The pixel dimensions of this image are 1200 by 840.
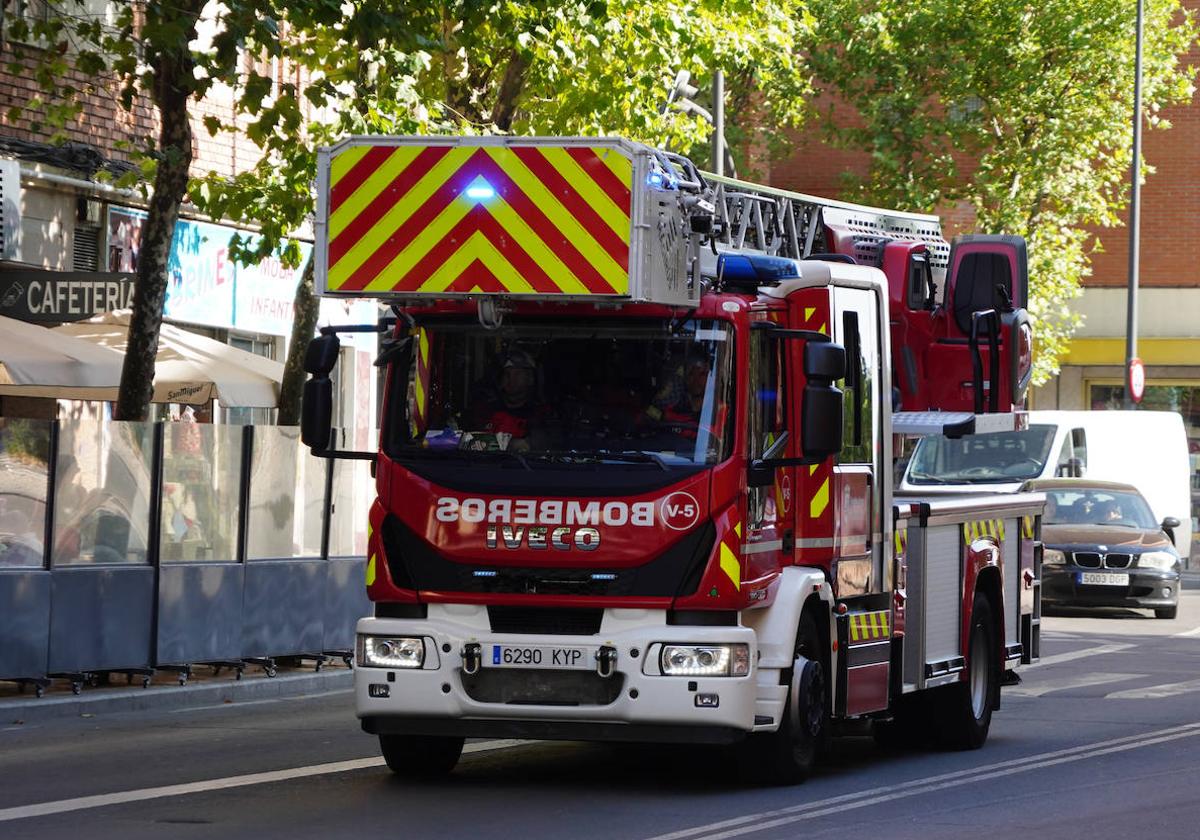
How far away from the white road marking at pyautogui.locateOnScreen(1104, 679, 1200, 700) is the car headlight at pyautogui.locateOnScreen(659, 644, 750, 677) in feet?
25.1

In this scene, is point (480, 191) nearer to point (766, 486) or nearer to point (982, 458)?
point (766, 486)

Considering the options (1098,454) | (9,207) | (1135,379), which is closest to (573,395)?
(9,207)

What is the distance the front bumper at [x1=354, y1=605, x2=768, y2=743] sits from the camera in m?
10.4

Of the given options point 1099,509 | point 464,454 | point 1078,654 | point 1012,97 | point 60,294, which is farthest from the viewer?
point 1012,97

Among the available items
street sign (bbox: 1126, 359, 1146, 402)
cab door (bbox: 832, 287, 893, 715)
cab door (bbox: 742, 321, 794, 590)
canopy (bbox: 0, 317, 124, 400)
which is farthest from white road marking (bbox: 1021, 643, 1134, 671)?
street sign (bbox: 1126, 359, 1146, 402)

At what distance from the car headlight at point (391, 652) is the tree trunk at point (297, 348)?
10.3 meters

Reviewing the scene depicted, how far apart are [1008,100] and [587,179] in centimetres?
2942

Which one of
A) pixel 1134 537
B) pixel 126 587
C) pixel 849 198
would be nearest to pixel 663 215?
pixel 126 587

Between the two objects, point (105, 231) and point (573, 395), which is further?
point (105, 231)

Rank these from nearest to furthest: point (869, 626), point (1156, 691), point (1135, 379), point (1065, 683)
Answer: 1. point (869, 626)
2. point (1156, 691)
3. point (1065, 683)
4. point (1135, 379)

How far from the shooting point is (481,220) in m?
10.4

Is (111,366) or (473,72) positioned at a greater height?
(473,72)

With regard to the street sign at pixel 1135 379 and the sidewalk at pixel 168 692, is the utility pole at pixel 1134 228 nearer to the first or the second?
the street sign at pixel 1135 379

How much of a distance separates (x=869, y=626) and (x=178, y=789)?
374cm
